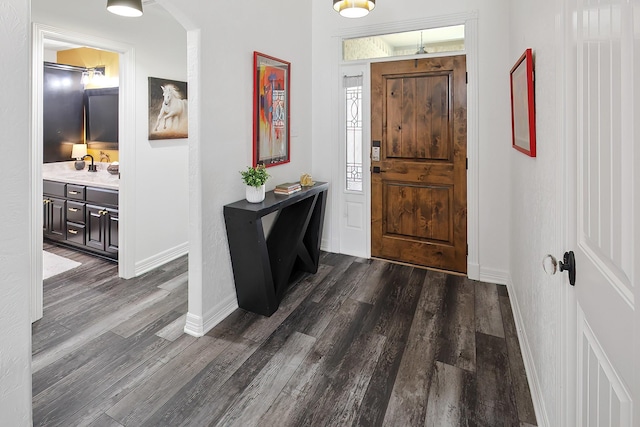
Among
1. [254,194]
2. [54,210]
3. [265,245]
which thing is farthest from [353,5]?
[54,210]

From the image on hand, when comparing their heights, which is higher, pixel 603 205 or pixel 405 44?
pixel 405 44

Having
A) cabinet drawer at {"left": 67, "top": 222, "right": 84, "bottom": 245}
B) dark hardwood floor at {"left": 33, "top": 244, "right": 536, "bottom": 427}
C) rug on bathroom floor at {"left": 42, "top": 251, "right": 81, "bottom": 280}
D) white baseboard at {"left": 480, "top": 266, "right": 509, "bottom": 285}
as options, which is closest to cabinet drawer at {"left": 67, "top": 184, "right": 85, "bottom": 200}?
cabinet drawer at {"left": 67, "top": 222, "right": 84, "bottom": 245}

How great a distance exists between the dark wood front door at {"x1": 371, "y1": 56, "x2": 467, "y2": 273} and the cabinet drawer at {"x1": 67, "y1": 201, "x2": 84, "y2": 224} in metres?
3.17

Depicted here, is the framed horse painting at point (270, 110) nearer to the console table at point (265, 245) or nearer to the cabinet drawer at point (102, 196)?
the console table at point (265, 245)

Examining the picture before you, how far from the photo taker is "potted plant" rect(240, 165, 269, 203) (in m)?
2.72

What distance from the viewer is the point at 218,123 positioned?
8.48 ft

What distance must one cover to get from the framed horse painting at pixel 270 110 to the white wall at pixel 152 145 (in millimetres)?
981

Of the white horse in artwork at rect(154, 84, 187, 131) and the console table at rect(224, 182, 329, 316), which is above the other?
the white horse in artwork at rect(154, 84, 187, 131)

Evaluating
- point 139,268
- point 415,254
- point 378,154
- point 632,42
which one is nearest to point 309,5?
point 378,154

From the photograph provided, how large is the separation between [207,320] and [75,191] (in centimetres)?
258

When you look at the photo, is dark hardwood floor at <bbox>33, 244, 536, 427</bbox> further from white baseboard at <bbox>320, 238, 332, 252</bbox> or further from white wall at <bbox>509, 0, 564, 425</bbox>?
white baseboard at <bbox>320, 238, 332, 252</bbox>

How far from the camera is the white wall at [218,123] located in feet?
7.97

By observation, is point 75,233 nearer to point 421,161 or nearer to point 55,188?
point 55,188

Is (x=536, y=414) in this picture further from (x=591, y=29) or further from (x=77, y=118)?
(x=77, y=118)
